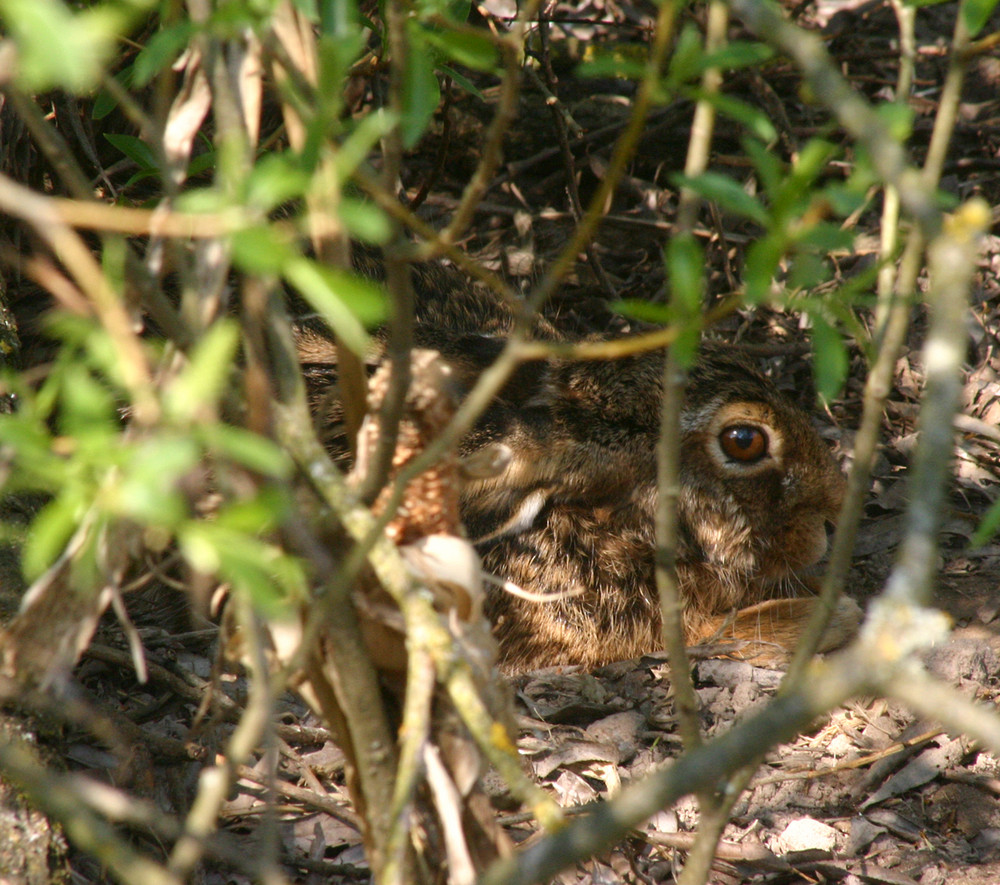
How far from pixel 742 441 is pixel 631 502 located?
57 centimetres

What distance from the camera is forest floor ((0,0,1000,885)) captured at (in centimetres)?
293

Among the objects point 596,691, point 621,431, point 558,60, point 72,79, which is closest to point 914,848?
point 596,691

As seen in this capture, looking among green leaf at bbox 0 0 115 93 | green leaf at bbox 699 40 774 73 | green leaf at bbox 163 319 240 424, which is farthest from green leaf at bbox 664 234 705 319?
green leaf at bbox 0 0 115 93

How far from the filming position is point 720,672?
154 inches

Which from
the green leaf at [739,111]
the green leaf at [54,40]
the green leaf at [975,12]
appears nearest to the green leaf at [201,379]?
the green leaf at [54,40]

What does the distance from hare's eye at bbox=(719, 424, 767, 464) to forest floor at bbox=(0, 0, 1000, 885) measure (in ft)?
2.36

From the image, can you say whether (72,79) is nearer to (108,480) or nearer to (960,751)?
(108,480)

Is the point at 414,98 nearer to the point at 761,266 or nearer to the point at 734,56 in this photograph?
the point at 734,56

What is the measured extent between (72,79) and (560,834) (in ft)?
3.64

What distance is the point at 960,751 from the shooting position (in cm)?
334

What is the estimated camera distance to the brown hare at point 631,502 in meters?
4.25

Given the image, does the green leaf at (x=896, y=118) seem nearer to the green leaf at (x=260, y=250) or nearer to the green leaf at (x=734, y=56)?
the green leaf at (x=734, y=56)

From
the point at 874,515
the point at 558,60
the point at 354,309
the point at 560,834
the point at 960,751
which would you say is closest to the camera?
the point at 354,309

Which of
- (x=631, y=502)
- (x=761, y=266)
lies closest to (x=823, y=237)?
(x=761, y=266)
